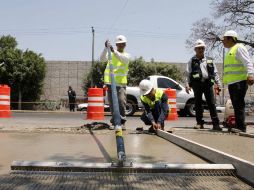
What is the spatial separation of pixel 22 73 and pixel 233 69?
29812mm

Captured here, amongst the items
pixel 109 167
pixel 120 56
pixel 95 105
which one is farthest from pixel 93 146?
pixel 95 105

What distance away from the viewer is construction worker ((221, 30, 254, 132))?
7.27m

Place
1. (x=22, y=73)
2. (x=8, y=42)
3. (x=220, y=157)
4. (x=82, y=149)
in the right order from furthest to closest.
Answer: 1. (x=8, y=42)
2. (x=22, y=73)
3. (x=82, y=149)
4. (x=220, y=157)

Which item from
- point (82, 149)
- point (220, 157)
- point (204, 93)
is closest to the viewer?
point (220, 157)

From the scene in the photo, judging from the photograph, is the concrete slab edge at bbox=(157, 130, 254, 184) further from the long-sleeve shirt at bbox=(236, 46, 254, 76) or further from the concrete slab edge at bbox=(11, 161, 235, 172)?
the long-sleeve shirt at bbox=(236, 46, 254, 76)

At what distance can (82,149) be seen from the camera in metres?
5.05

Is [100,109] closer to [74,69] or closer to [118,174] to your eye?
[118,174]

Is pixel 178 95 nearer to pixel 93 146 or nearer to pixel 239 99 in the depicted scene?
Result: pixel 239 99

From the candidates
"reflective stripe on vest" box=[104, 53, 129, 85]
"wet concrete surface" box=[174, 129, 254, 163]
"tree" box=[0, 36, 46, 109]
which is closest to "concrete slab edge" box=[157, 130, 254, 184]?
"wet concrete surface" box=[174, 129, 254, 163]

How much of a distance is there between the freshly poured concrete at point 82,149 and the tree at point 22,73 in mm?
29818

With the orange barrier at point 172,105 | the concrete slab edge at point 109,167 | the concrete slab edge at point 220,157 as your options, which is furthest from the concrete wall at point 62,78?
the concrete slab edge at point 109,167

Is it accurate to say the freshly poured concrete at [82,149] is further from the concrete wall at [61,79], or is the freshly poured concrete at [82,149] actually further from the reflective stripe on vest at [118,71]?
the concrete wall at [61,79]

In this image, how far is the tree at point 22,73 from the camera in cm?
3556

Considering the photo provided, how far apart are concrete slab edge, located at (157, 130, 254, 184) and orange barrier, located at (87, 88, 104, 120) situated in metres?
6.96
